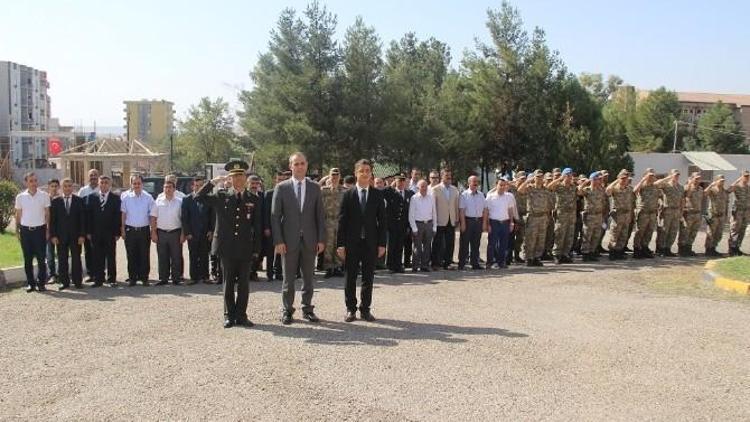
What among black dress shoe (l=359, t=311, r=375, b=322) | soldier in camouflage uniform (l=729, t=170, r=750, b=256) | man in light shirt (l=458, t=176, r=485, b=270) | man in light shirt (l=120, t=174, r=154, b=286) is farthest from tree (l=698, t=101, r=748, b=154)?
black dress shoe (l=359, t=311, r=375, b=322)

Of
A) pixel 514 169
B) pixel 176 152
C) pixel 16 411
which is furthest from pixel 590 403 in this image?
pixel 176 152

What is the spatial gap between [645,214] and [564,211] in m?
1.99

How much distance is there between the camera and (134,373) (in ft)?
20.5

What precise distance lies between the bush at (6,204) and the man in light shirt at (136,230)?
371 inches

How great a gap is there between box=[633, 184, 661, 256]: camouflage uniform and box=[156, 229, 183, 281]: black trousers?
31.3ft

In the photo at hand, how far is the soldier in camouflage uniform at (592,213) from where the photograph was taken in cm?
1421

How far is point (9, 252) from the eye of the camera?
14.4 meters

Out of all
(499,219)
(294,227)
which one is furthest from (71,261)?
(499,219)

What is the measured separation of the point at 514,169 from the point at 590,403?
22.7 meters

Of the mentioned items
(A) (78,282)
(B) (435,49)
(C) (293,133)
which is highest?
(B) (435,49)

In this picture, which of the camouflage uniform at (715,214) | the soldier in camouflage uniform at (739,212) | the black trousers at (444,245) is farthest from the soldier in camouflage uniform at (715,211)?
the black trousers at (444,245)

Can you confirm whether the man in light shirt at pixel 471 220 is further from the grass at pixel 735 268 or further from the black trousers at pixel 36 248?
the black trousers at pixel 36 248

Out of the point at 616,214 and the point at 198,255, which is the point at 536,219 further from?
the point at 198,255

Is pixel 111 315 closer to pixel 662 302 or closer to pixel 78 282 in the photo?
pixel 78 282
